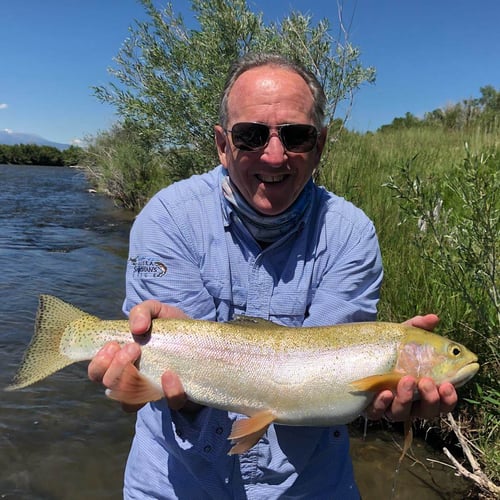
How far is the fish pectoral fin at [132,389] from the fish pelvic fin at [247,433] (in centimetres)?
40

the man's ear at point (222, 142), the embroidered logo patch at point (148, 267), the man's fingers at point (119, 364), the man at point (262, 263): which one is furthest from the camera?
the man's ear at point (222, 142)

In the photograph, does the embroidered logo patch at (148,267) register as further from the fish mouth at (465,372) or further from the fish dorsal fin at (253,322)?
the fish mouth at (465,372)

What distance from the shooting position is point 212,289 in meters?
A: 2.64

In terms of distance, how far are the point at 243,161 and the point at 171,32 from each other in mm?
10484

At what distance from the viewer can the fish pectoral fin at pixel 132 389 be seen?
2271 mm

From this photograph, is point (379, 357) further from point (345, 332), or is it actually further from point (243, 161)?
point (243, 161)

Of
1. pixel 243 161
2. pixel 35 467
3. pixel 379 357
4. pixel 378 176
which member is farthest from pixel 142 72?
pixel 379 357

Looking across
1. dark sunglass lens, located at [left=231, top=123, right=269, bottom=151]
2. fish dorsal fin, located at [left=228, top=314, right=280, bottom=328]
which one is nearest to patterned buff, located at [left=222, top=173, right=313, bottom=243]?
dark sunglass lens, located at [left=231, top=123, right=269, bottom=151]

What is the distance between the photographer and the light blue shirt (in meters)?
2.47

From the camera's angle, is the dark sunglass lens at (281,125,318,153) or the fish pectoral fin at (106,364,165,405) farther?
the dark sunglass lens at (281,125,318,153)

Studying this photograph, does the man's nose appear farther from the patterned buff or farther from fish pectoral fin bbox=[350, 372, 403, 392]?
fish pectoral fin bbox=[350, 372, 403, 392]

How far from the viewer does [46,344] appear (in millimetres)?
2660

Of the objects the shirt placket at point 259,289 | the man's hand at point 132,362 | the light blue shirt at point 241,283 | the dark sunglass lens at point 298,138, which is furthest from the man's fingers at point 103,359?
the dark sunglass lens at point 298,138

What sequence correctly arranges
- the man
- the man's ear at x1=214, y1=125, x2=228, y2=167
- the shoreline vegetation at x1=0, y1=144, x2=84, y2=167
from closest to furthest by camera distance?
the man, the man's ear at x1=214, y1=125, x2=228, y2=167, the shoreline vegetation at x1=0, y1=144, x2=84, y2=167
